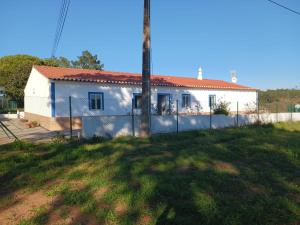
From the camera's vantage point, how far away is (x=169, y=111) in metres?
24.2

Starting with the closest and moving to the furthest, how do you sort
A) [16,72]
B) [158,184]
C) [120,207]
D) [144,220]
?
[144,220] → [120,207] → [158,184] → [16,72]

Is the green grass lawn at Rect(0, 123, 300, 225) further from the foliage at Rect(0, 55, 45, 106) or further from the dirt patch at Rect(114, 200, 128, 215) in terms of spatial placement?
the foliage at Rect(0, 55, 45, 106)

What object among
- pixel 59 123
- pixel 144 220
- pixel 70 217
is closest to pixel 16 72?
pixel 59 123

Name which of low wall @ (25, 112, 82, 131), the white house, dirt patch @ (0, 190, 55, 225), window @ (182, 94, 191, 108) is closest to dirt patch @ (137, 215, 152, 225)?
dirt patch @ (0, 190, 55, 225)

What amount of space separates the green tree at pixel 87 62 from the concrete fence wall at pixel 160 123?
1654 inches

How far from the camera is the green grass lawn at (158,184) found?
4902 millimetres

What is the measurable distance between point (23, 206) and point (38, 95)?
59.3 ft

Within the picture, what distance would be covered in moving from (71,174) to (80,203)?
6.39 feet

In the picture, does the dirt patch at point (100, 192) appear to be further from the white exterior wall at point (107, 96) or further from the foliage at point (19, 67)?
the foliage at point (19, 67)

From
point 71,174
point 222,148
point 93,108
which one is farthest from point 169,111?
point 71,174

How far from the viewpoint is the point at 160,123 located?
16.5m

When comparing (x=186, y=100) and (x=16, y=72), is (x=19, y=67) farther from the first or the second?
(x=186, y=100)

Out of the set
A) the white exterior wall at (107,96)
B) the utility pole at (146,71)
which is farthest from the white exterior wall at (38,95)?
the utility pole at (146,71)

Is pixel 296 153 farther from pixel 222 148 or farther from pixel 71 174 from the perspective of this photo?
pixel 71 174
